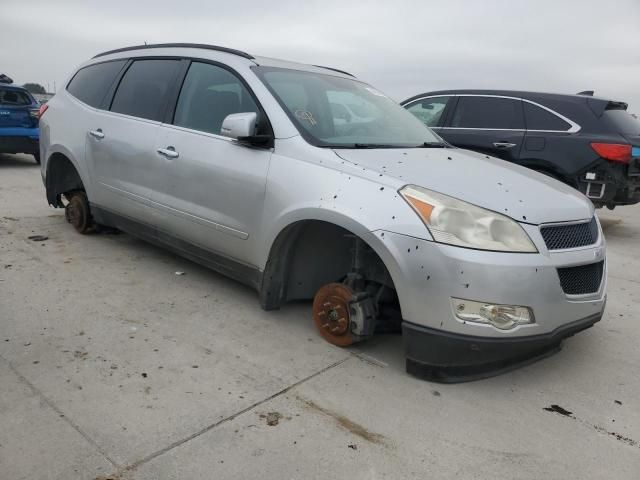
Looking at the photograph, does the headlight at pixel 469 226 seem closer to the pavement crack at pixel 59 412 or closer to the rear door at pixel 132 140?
the pavement crack at pixel 59 412

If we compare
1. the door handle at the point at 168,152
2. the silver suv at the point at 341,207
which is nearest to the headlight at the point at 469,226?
the silver suv at the point at 341,207

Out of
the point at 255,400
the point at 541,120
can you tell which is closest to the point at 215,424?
the point at 255,400

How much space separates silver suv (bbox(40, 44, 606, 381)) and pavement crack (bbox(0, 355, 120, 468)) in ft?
4.57

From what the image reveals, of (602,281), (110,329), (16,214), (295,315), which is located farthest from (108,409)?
(16,214)

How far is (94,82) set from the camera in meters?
5.10

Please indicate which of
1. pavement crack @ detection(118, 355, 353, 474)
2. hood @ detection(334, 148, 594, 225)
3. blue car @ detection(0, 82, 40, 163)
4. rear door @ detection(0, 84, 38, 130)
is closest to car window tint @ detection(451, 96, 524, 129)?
hood @ detection(334, 148, 594, 225)

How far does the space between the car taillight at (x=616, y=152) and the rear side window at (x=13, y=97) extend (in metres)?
9.94

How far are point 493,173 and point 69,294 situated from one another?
9.89ft

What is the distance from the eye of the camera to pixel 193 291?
409 centimetres

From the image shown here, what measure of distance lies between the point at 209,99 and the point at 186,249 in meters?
1.12

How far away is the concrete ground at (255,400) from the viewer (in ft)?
7.36

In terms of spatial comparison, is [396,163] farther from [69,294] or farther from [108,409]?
[69,294]

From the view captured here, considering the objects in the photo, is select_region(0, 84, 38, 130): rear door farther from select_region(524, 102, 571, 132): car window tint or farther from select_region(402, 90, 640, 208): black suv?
select_region(524, 102, 571, 132): car window tint

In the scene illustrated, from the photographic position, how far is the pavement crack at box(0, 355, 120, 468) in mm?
2213
